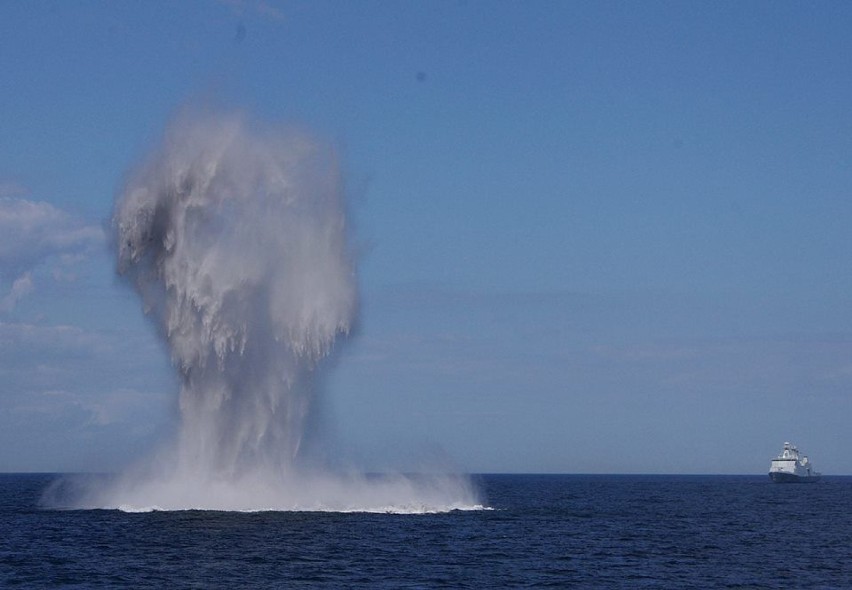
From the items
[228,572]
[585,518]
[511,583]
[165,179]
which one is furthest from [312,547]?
[585,518]

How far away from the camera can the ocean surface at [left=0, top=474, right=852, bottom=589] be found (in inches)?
1885

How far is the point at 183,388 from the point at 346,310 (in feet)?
45.3

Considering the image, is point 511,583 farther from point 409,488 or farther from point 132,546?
point 409,488

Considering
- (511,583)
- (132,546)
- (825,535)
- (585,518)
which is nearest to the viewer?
(511,583)

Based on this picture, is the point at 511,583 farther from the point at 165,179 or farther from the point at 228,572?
the point at 165,179

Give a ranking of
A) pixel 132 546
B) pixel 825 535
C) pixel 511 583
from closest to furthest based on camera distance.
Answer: pixel 511 583, pixel 132 546, pixel 825 535

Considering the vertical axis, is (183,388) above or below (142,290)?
below

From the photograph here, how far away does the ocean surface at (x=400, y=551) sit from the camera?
4788 centimetres

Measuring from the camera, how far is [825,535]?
76.8 meters

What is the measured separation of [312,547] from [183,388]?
24.4 m

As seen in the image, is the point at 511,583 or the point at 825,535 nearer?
the point at 511,583

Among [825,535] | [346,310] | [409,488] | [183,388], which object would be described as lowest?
[825,535]

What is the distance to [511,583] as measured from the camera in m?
47.4

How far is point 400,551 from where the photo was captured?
2258 inches
